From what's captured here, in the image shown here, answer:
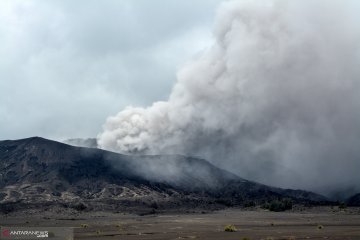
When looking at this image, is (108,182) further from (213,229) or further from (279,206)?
(213,229)

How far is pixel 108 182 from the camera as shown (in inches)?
6516

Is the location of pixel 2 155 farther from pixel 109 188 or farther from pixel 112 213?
pixel 112 213

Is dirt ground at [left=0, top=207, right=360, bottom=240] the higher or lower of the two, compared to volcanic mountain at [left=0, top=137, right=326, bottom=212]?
lower

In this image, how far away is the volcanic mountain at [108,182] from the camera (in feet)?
454

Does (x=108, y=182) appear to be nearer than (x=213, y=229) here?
No

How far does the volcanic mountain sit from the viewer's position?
138250mm

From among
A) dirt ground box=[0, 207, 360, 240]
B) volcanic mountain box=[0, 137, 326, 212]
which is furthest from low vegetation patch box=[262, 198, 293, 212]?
dirt ground box=[0, 207, 360, 240]

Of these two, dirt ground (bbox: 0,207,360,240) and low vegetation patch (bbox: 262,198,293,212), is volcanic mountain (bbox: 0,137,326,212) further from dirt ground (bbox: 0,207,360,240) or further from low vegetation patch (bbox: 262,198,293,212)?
dirt ground (bbox: 0,207,360,240)

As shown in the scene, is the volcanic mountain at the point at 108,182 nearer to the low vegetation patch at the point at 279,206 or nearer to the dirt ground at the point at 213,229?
the low vegetation patch at the point at 279,206

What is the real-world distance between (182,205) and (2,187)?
65.5 metres

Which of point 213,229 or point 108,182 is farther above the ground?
point 108,182

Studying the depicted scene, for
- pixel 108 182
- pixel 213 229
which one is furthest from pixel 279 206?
pixel 213 229

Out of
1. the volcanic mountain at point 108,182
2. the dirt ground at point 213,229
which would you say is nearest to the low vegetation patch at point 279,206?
the volcanic mountain at point 108,182

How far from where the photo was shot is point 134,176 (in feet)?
584
